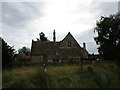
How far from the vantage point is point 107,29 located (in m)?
33.9

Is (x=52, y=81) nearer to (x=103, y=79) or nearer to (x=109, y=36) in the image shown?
(x=103, y=79)

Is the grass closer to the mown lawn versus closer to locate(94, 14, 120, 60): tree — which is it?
the mown lawn

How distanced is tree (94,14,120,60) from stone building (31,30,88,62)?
17227 millimetres

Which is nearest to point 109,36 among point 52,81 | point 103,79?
point 103,79

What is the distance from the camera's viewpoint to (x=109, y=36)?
3369 centimetres

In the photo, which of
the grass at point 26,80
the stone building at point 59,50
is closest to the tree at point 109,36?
the stone building at point 59,50

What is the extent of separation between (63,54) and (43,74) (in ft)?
129

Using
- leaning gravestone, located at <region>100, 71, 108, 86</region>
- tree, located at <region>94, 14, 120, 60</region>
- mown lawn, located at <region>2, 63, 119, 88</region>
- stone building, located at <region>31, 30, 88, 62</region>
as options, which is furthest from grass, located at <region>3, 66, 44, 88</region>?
stone building, located at <region>31, 30, 88, 62</region>

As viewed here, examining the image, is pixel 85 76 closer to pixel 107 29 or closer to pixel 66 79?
pixel 66 79

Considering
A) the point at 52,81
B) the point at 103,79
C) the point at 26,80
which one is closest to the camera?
the point at 26,80

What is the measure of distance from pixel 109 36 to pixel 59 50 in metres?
22.0

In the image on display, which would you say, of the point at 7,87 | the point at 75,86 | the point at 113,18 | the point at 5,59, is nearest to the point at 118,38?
the point at 113,18

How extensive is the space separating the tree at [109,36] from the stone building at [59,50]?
678 inches

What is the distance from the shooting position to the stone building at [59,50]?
52344 mm
